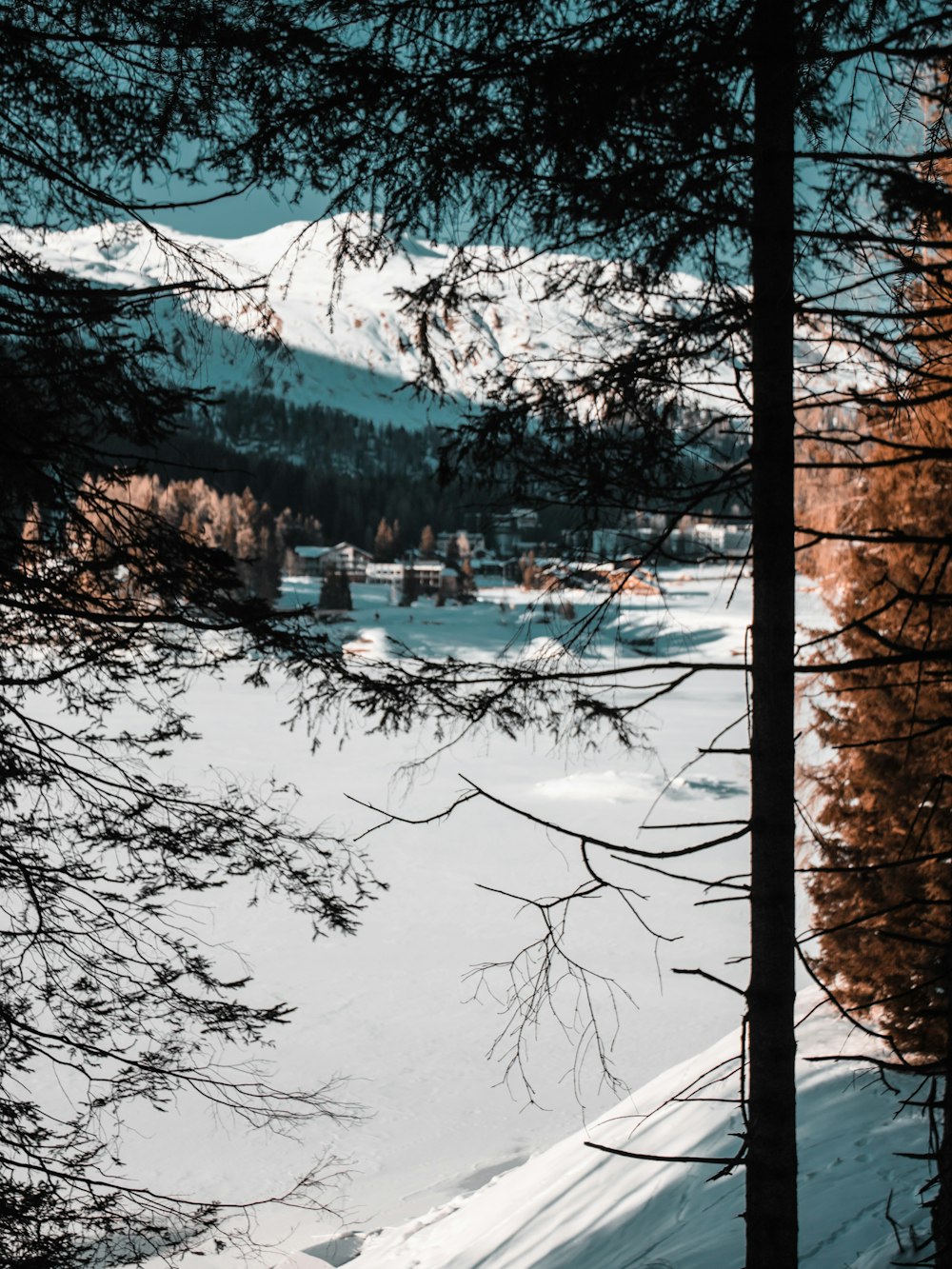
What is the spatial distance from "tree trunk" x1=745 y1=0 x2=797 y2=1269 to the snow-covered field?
0.28 m

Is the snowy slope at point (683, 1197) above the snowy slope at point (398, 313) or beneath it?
beneath

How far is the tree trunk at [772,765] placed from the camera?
9.26ft

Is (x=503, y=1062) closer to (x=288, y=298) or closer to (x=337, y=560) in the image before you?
(x=288, y=298)

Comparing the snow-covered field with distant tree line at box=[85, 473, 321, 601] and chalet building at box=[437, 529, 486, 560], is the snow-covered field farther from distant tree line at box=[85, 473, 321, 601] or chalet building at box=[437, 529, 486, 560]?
chalet building at box=[437, 529, 486, 560]

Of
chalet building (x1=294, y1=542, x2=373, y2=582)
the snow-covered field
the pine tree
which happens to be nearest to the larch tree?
the snow-covered field

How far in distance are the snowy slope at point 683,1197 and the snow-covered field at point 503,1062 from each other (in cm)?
2

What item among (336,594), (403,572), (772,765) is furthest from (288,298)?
(403,572)

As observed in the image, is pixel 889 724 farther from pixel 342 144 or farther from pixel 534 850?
pixel 534 850

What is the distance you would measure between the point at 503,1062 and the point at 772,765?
12051 mm

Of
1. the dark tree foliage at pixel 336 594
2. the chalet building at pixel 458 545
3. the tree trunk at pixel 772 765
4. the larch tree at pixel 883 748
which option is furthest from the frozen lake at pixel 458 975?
the chalet building at pixel 458 545

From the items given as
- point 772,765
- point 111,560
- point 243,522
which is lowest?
point 772,765

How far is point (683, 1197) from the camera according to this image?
6738 mm

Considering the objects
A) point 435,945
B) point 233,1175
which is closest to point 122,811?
point 233,1175

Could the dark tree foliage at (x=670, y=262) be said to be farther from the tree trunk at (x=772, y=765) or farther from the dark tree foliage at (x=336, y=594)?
the dark tree foliage at (x=336, y=594)
